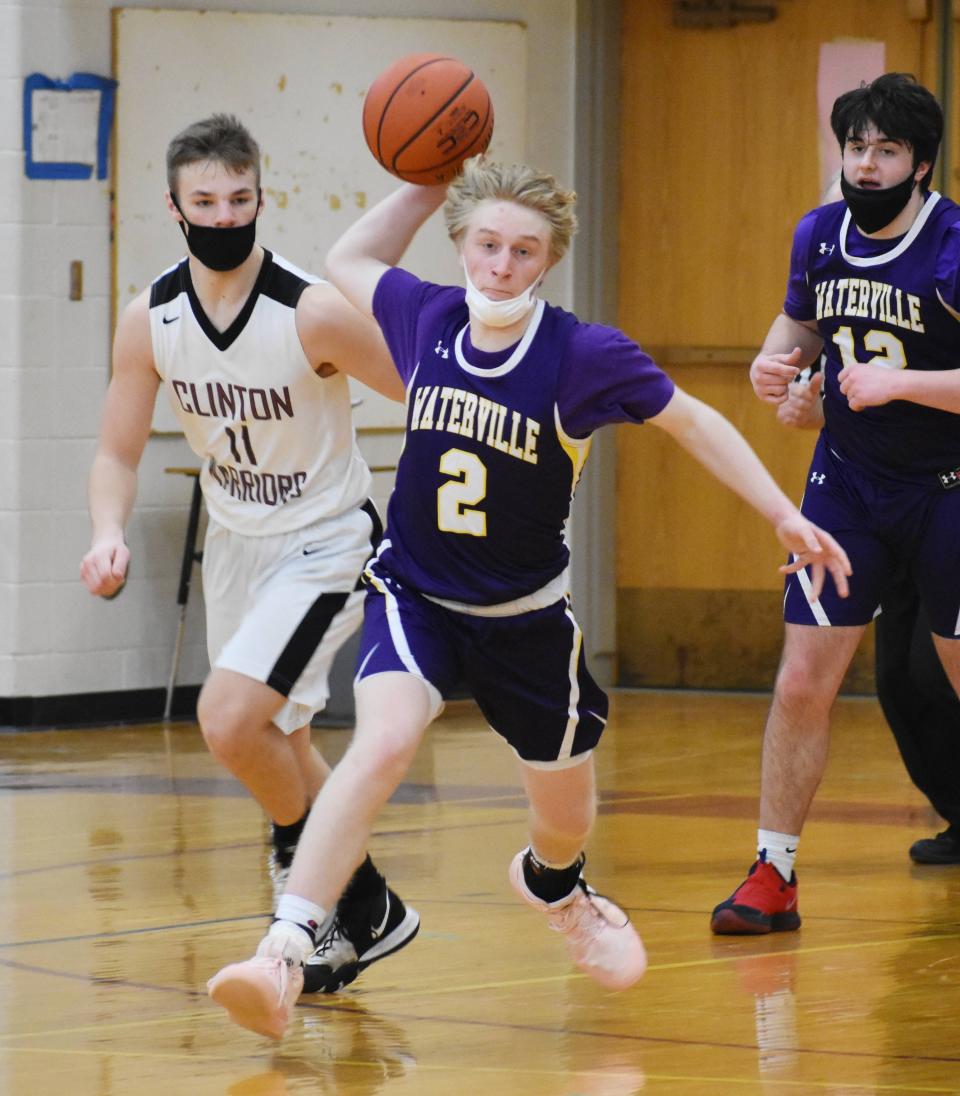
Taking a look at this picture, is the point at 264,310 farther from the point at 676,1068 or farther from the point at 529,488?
the point at 676,1068

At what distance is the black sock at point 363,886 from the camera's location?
13.0ft

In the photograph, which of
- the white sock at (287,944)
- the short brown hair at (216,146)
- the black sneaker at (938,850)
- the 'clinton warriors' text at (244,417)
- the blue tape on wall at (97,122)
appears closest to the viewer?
the white sock at (287,944)

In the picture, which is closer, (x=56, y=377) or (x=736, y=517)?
(x=56, y=377)

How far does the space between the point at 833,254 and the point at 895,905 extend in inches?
56.7

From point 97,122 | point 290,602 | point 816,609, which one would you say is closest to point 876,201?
point 816,609

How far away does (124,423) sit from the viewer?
14.1 feet

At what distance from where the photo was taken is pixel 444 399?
3.63 metres

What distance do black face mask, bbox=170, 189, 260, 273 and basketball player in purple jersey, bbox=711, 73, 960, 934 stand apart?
1098 millimetres

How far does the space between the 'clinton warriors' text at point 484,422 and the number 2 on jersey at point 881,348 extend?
1078 mm

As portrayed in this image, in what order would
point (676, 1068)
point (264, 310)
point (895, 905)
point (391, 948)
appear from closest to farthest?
point (676, 1068), point (391, 948), point (264, 310), point (895, 905)

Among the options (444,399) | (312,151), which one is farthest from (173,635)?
(444,399)

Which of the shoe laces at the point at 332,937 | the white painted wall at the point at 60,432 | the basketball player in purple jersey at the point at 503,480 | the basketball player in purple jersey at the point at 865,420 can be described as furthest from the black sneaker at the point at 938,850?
the white painted wall at the point at 60,432

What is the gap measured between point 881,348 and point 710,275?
4218 mm

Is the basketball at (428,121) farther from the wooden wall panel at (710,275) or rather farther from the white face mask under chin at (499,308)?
the wooden wall panel at (710,275)
